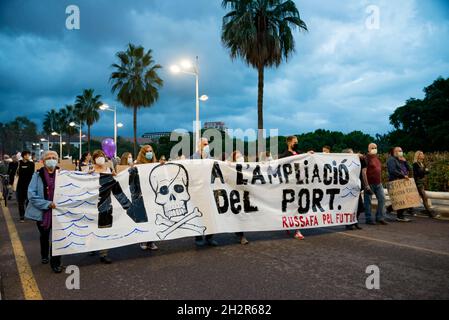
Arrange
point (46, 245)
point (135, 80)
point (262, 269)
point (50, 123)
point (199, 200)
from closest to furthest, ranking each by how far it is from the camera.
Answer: point (262, 269)
point (46, 245)
point (199, 200)
point (135, 80)
point (50, 123)

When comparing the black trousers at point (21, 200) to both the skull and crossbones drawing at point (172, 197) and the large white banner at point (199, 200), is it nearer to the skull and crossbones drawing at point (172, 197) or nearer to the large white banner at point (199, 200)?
the large white banner at point (199, 200)

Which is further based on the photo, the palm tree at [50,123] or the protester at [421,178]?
the palm tree at [50,123]

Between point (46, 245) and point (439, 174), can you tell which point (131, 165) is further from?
point (439, 174)

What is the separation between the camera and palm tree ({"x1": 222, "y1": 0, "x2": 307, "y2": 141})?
1823cm

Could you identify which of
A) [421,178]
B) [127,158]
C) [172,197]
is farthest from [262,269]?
[421,178]

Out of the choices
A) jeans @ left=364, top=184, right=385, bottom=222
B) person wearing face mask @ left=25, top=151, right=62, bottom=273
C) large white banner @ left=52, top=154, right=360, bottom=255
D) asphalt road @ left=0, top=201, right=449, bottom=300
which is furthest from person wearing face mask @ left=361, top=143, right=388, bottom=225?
→ person wearing face mask @ left=25, top=151, right=62, bottom=273

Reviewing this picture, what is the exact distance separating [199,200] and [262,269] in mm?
1897

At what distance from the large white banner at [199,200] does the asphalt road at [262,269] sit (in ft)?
1.20

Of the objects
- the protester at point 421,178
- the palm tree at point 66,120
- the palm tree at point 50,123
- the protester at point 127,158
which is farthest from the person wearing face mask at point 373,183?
the palm tree at point 50,123

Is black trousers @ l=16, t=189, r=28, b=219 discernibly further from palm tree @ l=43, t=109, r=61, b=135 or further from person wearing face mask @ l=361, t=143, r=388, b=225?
palm tree @ l=43, t=109, r=61, b=135

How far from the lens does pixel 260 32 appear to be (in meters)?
18.6

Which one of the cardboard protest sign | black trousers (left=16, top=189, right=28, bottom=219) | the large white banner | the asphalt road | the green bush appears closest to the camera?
the asphalt road

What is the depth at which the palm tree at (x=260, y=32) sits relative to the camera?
59.8 feet
